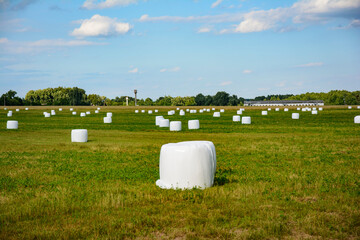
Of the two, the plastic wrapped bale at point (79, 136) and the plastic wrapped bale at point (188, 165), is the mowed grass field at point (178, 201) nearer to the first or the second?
the plastic wrapped bale at point (188, 165)

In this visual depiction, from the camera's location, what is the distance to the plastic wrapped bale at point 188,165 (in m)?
10.1

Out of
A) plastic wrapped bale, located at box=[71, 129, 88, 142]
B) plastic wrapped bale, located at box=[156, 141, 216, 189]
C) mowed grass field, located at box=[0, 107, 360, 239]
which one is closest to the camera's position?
mowed grass field, located at box=[0, 107, 360, 239]

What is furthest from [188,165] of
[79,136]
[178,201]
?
[79,136]

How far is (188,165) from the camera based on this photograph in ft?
33.2

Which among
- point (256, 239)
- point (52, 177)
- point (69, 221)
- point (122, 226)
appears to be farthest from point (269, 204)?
point (52, 177)

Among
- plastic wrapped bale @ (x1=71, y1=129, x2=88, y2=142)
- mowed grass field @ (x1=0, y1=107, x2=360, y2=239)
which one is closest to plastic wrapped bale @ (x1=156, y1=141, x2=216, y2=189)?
mowed grass field @ (x1=0, y1=107, x2=360, y2=239)

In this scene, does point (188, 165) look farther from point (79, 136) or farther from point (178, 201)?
point (79, 136)

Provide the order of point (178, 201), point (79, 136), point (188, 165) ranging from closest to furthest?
point (178, 201)
point (188, 165)
point (79, 136)

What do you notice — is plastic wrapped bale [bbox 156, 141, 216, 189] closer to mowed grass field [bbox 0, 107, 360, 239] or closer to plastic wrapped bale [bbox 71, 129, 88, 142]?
mowed grass field [bbox 0, 107, 360, 239]

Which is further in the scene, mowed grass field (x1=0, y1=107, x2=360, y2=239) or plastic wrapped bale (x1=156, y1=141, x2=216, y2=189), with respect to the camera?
plastic wrapped bale (x1=156, y1=141, x2=216, y2=189)

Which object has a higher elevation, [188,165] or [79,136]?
[188,165]

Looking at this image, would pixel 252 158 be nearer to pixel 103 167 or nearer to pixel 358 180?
pixel 358 180

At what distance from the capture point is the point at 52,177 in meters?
12.3

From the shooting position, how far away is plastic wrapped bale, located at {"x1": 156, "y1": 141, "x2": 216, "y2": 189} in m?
10.1
